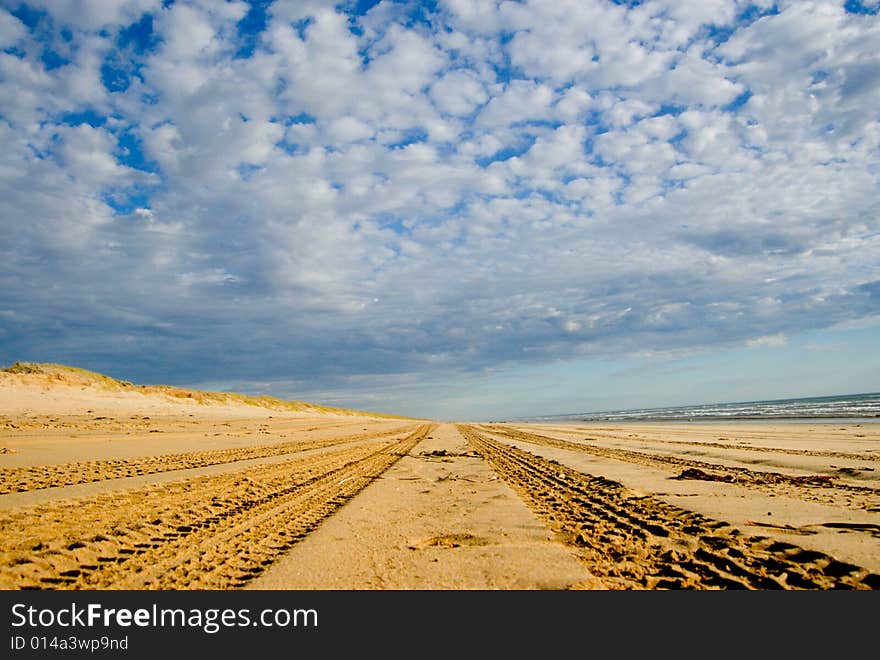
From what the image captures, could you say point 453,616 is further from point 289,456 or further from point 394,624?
point 289,456

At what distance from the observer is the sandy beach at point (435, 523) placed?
13.3ft

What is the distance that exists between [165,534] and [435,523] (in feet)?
10.4

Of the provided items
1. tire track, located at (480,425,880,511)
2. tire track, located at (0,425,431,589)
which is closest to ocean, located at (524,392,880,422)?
tire track, located at (480,425,880,511)

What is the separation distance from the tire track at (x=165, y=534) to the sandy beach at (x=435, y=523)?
0.08 ft

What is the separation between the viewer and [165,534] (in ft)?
17.3

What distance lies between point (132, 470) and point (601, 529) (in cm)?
993

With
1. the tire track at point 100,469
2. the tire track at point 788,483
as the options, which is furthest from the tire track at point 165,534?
the tire track at point 788,483

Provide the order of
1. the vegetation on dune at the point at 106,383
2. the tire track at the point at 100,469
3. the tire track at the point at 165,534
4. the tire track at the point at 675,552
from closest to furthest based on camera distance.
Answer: the tire track at the point at 675,552 → the tire track at the point at 165,534 → the tire track at the point at 100,469 → the vegetation on dune at the point at 106,383

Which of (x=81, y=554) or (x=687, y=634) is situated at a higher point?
(x=81, y=554)

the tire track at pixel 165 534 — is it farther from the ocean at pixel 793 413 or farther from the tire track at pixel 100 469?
the ocean at pixel 793 413

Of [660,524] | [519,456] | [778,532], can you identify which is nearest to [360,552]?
[660,524]

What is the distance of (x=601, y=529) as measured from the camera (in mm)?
5590

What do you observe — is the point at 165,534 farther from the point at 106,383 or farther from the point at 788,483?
the point at 106,383

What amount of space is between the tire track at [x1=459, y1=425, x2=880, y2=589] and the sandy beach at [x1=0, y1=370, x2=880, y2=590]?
0.08 ft
